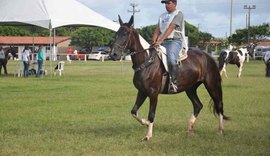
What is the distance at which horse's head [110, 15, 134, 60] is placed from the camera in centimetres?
888

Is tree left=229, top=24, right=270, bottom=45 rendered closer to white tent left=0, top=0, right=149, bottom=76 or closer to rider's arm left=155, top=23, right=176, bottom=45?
white tent left=0, top=0, right=149, bottom=76

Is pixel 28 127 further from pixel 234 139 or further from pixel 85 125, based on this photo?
pixel 234 139

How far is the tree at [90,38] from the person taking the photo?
94562mm

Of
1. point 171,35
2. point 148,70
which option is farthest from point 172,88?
point 171,35

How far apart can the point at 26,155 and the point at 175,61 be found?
3307 millimetres

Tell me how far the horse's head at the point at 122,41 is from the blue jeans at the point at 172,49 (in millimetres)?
764

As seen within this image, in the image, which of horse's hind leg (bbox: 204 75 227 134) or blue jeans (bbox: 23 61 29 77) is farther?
blue jeans (bbox: 23 61 29 77)

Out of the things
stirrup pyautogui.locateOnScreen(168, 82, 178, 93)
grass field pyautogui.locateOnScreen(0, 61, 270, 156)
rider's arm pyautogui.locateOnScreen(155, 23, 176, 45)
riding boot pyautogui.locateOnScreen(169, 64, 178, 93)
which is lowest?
grass field pyautogui.locateOnScreen(0, 61, 270, 156)

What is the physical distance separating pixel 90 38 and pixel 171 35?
284 ft

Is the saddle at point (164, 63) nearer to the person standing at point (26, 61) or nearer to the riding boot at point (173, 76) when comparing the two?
the riding boot at point (173, 76)

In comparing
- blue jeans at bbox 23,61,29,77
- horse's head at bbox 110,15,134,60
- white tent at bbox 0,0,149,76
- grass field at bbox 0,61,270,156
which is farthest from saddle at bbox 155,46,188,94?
blue jeans at bbox 23,61,29,77

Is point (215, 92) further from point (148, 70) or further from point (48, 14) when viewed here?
point (48, 14)

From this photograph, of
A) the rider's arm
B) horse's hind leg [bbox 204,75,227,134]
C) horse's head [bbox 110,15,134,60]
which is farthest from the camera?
horse's hind leg [bbox 204,75,227,134]

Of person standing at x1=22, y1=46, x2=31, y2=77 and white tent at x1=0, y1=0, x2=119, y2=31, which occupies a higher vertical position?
white tent at x1=0, y1=0, x2=119, y2=31
